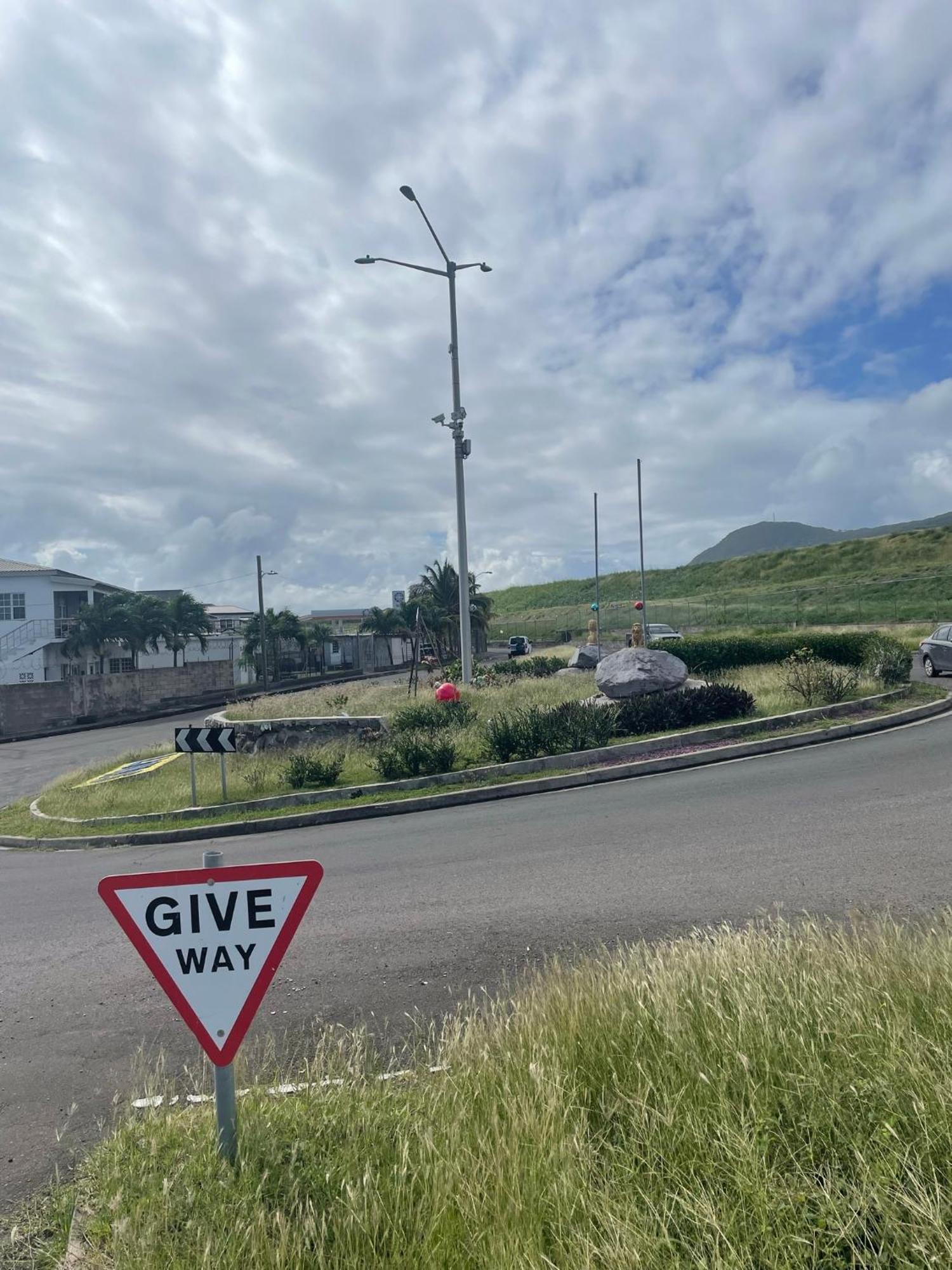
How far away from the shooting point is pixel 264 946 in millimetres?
3045

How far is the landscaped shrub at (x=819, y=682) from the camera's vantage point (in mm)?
15797

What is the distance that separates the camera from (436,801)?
1249cm

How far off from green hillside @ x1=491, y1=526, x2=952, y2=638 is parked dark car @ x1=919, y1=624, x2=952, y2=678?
26.3 meters

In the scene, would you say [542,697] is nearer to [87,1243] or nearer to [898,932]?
[898,932]

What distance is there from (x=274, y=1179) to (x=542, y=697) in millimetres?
17284

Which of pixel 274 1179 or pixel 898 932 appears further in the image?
pixel 898 932

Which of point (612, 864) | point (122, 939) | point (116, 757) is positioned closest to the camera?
point (122, 939)

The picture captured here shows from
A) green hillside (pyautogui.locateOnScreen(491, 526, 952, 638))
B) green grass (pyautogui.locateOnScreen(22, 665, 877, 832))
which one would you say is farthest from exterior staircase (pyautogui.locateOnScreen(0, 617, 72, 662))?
green hillside (pyautogui.locateOnScreen(491, 526, 952, 638))

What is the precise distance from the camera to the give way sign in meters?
2.98

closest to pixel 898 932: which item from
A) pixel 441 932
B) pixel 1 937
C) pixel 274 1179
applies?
pixel 274 1179

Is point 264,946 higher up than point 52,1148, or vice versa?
point 264,946

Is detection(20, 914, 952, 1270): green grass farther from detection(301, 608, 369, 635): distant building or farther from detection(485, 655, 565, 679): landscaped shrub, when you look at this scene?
detection(301, 608, 369, 635): distant building

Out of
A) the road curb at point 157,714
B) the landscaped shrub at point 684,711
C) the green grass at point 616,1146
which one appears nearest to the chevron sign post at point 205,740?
the landscaped shrub at point 684,711

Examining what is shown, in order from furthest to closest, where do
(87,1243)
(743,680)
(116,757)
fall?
(116,757)
(743,680)
(87,1243)
